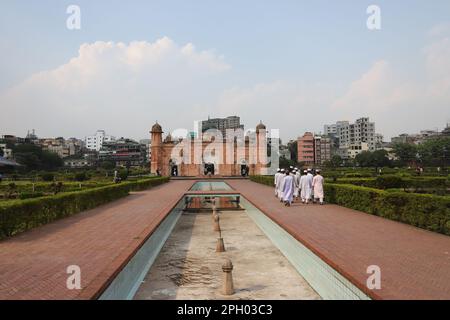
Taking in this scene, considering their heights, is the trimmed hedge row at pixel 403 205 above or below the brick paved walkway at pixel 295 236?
above

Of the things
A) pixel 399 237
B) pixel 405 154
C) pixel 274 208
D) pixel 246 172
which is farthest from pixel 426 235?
pixel 405 154

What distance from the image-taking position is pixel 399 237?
714 centimetres

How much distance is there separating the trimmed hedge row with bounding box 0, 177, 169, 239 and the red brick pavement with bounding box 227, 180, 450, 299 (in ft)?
18.0

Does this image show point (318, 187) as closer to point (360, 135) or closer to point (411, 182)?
point (411, 182)

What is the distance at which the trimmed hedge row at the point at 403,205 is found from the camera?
757 centimetres

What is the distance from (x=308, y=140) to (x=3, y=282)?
9625cm

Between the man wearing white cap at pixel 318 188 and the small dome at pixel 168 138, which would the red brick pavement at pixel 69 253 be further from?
the small dome at pixel 168 138

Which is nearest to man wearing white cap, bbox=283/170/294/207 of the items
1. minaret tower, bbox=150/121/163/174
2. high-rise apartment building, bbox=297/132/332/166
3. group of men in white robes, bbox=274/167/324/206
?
group of men in white robes, bbox=274/167/324/206

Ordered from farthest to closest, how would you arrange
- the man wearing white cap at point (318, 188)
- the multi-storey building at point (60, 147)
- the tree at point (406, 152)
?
the multi-storey building at point (60, 147), the tree at point (406, 152), the man wearing white cap at point (318, 188)

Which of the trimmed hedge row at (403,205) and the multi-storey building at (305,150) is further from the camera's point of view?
the multi-storey building at (305,150)

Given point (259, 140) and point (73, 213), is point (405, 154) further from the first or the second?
point (73, 213)

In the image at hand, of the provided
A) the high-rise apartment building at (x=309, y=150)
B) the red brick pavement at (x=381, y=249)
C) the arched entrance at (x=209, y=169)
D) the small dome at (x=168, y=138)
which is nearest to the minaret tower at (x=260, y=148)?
the arched entrance at (x=209, y=169)

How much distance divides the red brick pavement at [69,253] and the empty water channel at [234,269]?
23cm
